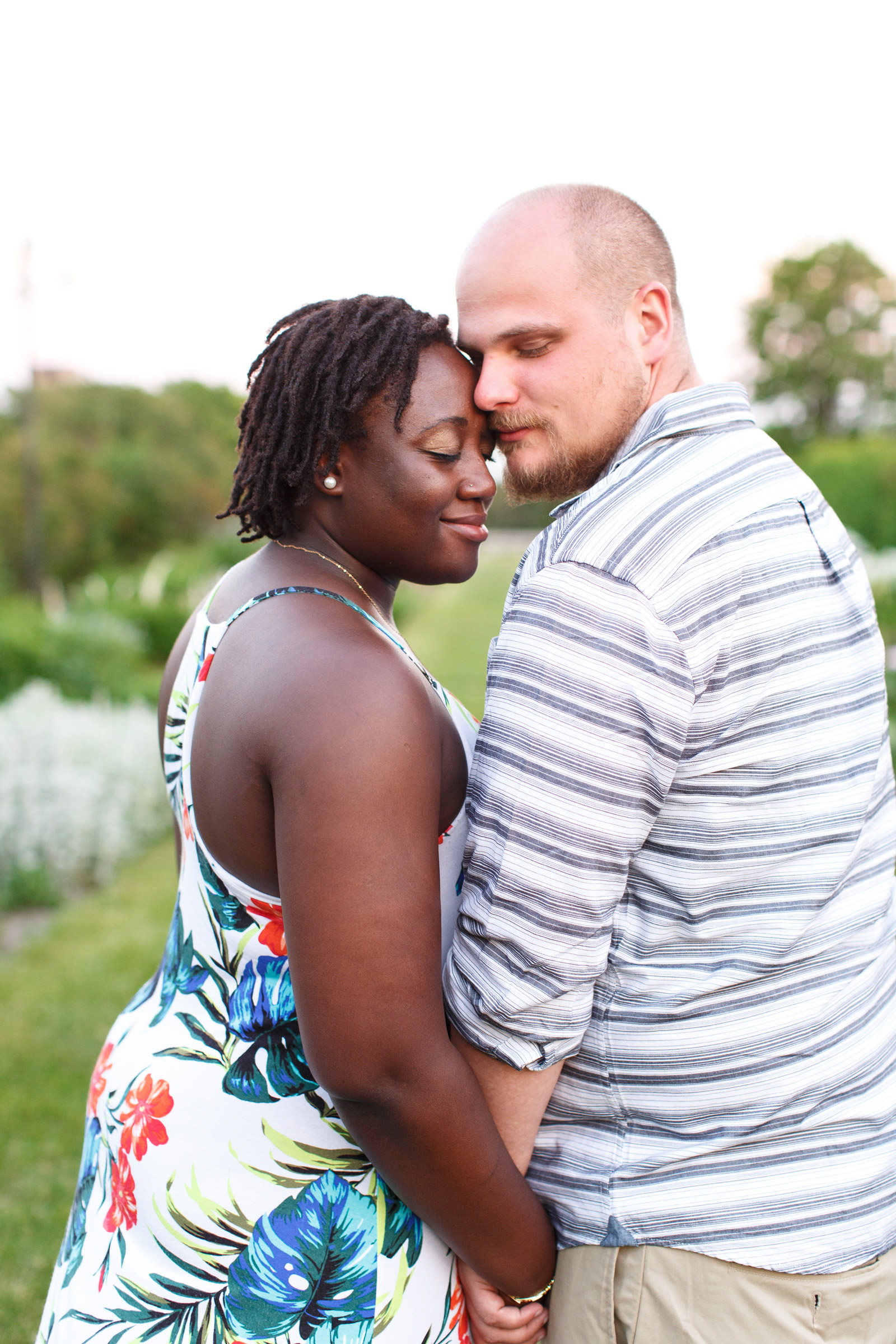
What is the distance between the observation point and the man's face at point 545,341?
1.89 meters

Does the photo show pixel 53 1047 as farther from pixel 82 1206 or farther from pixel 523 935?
pixel 523 935

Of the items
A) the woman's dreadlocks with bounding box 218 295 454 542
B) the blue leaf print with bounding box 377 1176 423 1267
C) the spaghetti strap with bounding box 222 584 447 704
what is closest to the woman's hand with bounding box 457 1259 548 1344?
the blue leaf print with bounding box 377 1176 423 1267

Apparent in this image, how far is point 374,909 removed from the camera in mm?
1431

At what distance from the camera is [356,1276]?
160 centimetres

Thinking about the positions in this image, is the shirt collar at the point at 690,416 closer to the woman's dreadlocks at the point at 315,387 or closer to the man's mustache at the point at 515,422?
the man's mustache at the point at 515,422

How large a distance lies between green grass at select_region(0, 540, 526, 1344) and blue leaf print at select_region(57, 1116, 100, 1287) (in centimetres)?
187

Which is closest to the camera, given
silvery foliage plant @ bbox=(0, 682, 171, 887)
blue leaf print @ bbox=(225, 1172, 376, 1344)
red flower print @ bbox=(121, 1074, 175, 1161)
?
blue leaf print @ bbox=(225, 1172, 376, 1344)

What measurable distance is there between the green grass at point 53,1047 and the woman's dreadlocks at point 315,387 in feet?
9.79

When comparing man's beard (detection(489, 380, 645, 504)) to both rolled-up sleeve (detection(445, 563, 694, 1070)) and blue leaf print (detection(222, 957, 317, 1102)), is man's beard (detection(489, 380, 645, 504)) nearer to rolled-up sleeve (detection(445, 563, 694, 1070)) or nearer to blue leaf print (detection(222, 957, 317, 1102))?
rolled-up sleeve (detection(445, 563, 694, 1070))

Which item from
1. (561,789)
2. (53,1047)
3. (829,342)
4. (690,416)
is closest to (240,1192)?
(561,789)

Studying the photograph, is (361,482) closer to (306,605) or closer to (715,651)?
(306,605)

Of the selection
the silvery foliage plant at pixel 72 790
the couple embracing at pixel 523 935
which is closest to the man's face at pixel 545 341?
the couple embracing at pixel 523 935

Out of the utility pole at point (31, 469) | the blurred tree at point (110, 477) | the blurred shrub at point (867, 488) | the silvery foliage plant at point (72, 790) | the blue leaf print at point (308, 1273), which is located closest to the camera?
the blue leaf print at point (308, 1273)

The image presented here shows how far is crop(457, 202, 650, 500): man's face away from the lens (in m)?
1.89
